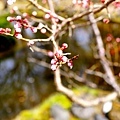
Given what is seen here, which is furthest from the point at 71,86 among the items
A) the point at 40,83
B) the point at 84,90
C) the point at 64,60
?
the point at 64,60

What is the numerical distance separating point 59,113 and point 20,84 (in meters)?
0.93

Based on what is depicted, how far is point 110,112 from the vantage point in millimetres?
3318

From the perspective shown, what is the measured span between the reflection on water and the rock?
1.50ft

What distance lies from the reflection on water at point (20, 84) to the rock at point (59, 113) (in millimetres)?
456

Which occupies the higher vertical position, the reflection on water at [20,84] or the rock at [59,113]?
the reflection on water at [20,84]

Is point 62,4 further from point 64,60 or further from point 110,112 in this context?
point 64,60

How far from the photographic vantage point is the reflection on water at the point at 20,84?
400 cm

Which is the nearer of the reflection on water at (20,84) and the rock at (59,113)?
the rock at (59,113)

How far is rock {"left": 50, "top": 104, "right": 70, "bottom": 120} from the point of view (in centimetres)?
356

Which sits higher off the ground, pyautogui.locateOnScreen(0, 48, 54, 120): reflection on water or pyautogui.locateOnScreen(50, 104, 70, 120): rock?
pyautogui.locateOnScreen(0, 48, 54, 120): reflection on water

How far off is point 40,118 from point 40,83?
797 mm

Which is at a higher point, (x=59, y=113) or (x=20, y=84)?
(x=20, y=84)

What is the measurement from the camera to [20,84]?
4.25m

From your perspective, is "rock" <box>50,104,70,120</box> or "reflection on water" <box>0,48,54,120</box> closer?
"rock" <box>50,104,70,120</box>
